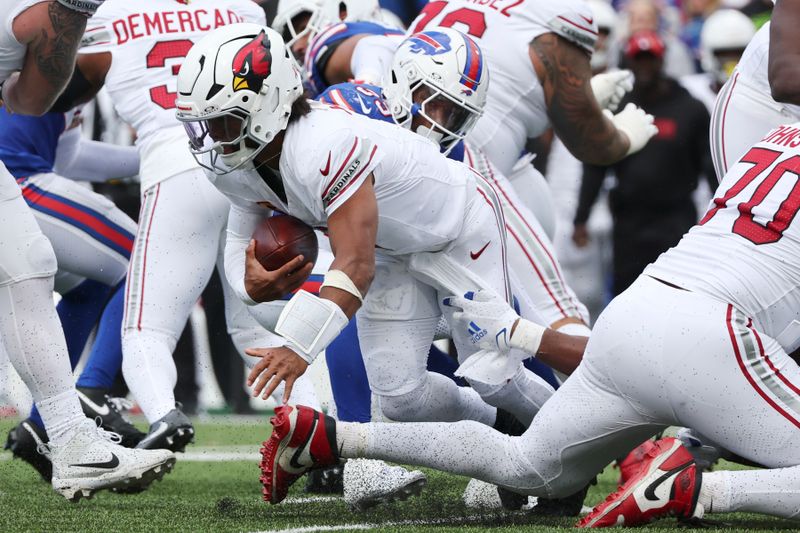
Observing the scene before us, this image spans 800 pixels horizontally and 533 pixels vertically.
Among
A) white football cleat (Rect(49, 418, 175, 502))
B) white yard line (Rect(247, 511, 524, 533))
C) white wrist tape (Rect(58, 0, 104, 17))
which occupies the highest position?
white wrist tape (Rect(58, 0, 104, 17))

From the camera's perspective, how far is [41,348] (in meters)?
4.23

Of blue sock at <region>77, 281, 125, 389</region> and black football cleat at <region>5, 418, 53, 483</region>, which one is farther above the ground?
blue sock at <region>77, 281, 125, 389</region>

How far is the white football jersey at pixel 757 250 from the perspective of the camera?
348cm

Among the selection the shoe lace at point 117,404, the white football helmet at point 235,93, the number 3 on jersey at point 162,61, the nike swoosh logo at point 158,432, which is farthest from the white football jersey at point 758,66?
the shoe lace at point 117,404

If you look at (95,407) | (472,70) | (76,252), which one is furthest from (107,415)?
(472,70)

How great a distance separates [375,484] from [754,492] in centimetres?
117

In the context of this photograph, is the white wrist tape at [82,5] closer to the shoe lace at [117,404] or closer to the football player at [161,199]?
the football player at [161,199]

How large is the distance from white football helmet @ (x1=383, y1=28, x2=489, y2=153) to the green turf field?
1272 mm

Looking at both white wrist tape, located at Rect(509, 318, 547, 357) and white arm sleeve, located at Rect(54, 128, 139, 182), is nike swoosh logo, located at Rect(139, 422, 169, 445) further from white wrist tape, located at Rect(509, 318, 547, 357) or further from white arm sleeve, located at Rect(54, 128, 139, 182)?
→ white arm sleeve, located at Rect(54, 128, 139, 182)

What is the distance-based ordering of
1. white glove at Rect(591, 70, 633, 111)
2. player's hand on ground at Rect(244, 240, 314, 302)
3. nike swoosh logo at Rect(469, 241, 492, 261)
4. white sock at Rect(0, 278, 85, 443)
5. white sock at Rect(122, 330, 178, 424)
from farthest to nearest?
white glove at Rect(591, 70, 633, 111) → white sock at Rect(122, 330, 178, 424) → nike swoosh logo at Rect(469, 241, 492, 261) → white sock at Rect(0, 278, 85, 443) → player's hand on ground at Rect(244, 240, 314, 302)

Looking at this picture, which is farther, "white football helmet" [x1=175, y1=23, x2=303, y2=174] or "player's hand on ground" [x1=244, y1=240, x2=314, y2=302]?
"player's hand on ground" [x1=244, y1=240, x2=314, y2=302]

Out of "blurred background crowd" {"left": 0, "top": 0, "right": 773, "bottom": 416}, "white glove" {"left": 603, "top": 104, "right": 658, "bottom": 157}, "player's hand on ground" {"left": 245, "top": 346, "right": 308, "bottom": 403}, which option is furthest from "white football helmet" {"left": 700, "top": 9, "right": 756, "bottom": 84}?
"player's hand on ground" {"left": 245, "top": 346, "right": 308, "bottom": 403}

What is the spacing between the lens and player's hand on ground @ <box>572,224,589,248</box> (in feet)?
28.4

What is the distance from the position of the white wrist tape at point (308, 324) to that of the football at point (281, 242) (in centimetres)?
39
